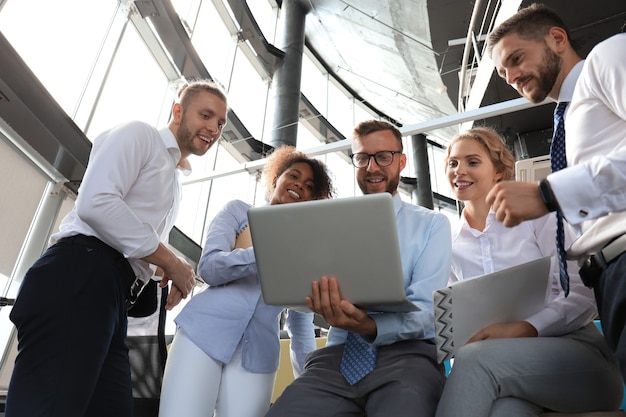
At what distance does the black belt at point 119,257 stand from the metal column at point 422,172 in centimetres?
992

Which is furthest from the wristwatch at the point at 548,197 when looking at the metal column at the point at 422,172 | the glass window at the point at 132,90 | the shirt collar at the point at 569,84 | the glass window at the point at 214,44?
the metal column at the point at 422,172

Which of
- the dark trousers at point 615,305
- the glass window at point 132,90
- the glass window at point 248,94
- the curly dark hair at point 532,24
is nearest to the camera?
the dark trousers at point 615,305

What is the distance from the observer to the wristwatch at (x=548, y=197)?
1.05 m

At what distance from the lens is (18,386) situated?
125 centimetres

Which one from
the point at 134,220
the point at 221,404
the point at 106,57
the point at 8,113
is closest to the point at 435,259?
the point at 221,404

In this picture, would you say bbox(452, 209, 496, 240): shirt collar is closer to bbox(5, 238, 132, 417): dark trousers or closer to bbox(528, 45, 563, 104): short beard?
bbox(528, 45, 563, 104): short beard

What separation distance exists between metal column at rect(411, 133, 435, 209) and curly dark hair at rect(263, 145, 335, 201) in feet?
30.2

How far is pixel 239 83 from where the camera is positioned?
8344 mm

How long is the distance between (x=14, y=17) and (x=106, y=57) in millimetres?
1277

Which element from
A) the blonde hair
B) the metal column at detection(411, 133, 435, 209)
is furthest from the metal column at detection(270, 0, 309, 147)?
the blonde hair

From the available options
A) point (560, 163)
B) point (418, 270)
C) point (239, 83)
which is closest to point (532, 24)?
point (560, 163)

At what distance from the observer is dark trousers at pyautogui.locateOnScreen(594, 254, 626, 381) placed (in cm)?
100

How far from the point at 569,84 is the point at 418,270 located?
0.73 m

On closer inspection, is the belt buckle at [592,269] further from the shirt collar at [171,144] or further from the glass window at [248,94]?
the glass window at [248,94]
